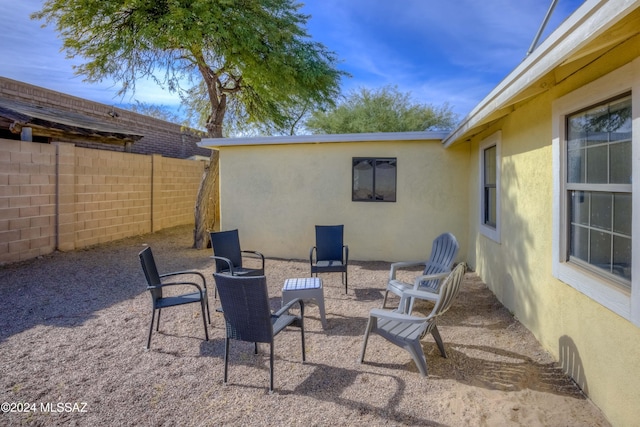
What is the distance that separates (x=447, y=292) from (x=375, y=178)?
4726mm

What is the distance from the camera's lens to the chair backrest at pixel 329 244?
21.0 feet

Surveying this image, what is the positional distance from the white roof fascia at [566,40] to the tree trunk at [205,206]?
7753 millimetres

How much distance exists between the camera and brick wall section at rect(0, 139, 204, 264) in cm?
689

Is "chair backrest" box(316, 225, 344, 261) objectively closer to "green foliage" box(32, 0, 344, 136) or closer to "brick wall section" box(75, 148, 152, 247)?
"green foliage" box(32, 0, 344, 136)

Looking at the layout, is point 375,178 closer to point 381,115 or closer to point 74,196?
point 74,196

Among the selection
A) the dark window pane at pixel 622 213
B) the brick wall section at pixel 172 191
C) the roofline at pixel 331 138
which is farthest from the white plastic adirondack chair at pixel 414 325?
the brick wall section at pixel 172 191

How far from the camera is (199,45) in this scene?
861 cm

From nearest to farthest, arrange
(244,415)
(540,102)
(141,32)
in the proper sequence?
1. (244,415)
2. (540,102)
3. (141,32)

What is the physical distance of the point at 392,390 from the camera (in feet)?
9.63

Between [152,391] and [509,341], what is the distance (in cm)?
346

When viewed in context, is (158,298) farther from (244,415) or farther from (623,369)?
(623,369)

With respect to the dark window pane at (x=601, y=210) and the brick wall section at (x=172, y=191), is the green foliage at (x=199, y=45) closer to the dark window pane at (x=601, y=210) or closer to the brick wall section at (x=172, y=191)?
the brick wall section at (x=172, y=191)

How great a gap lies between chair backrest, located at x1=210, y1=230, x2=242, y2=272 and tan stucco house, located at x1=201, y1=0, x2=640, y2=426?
2508 millimetres

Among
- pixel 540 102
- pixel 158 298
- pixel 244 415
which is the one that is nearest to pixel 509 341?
pixel 540 102
